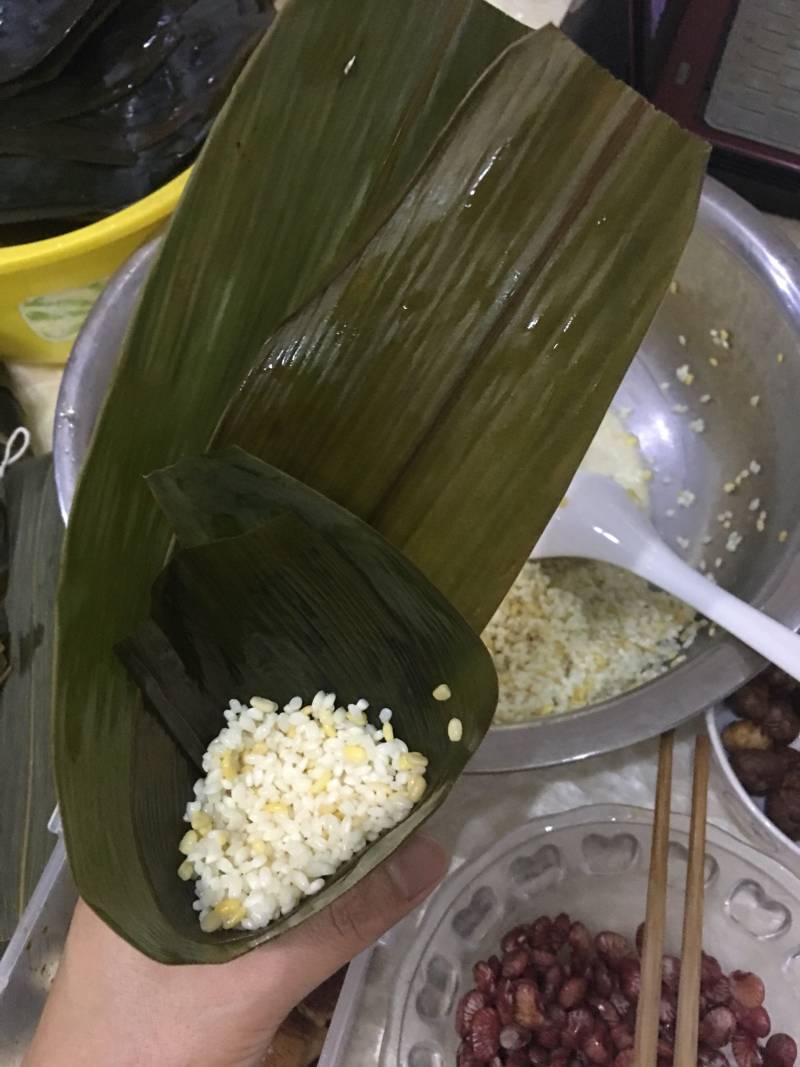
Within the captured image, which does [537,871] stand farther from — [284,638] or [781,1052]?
[284,638]

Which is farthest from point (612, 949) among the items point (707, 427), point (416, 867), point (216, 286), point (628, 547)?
point (216, 286)

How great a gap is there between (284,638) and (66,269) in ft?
1.72

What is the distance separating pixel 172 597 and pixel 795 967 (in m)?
0.69

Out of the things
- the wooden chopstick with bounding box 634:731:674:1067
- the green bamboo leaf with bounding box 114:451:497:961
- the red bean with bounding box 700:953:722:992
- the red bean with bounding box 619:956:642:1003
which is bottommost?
the red bean with bounding box 619:956:642:1003

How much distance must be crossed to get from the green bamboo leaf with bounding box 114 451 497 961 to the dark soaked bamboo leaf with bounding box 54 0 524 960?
0.02 m

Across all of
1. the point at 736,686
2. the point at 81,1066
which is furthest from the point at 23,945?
the point at 736,686

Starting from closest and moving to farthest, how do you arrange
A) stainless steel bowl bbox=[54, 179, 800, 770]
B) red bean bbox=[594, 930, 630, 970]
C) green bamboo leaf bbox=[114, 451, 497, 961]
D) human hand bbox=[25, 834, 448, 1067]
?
green bamboo leaf bbox=[114, 451, 497, 961] → human hand bbox=[25, 834, 448, 1067] → stainless steel bowl bbox=[54, 179, 800, 770] → red bean bbox=[594, 930, 630, 970]

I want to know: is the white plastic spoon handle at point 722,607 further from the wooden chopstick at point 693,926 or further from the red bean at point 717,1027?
the red bean at point 717,1027

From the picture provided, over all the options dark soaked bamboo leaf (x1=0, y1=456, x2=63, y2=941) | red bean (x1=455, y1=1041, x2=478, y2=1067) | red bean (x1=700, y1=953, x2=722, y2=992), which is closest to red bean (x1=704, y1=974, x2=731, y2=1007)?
red bean (x1=700, y1=953, x2=722, y2=992)

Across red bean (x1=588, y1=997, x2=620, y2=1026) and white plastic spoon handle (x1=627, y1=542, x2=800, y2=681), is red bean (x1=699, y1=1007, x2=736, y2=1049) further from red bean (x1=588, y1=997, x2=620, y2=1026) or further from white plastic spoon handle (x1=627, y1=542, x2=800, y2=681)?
white plastic spoon handle (x1=627, y1=542, x2=800, y2=681)

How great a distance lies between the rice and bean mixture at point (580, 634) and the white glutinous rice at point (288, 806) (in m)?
0.28

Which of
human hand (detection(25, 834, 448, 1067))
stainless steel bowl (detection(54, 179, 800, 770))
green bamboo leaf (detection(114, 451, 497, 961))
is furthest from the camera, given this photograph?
stainless steel bowl (detection(54, 179, 800, 770))

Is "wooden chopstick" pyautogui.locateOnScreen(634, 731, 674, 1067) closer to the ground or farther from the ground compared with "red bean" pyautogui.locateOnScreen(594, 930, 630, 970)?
farther from the ground

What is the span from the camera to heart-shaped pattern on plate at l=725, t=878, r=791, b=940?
797 mm
